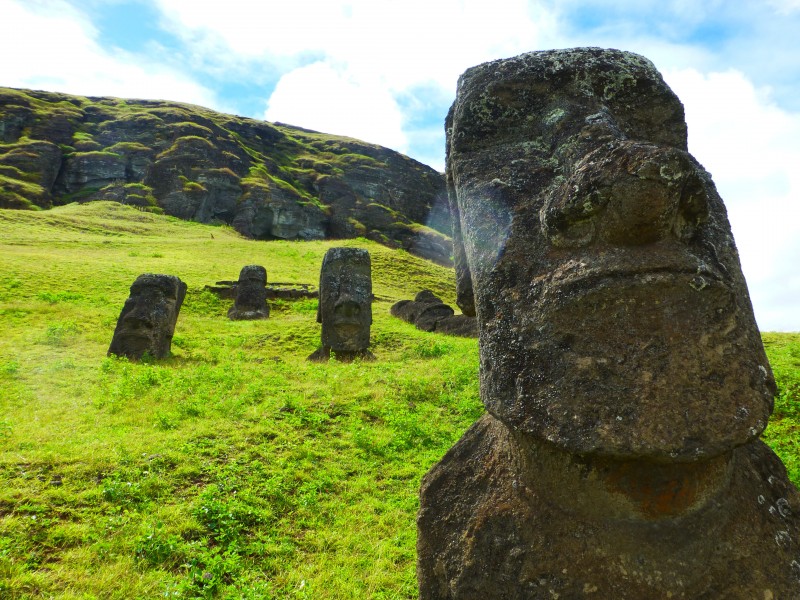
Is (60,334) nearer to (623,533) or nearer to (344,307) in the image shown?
(344,307)

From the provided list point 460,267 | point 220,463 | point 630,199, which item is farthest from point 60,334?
point 630,199

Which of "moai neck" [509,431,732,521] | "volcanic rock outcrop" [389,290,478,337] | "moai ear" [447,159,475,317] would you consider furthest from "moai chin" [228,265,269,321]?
"moai neck" [509,431,732,521]

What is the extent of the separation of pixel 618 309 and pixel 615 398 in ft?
0.96

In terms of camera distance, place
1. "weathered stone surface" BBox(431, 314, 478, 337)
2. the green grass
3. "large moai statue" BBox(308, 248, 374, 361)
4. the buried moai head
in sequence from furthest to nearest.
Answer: "weathered stone surface" BBox(431, 314, 478, 337)
"large moai statue" BBox(308, 248, 374, 361)
the green grass
the buried moai head

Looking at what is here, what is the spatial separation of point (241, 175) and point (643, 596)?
69151mm

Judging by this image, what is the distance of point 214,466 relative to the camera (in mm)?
5246

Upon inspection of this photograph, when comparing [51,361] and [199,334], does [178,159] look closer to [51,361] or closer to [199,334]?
[199,334]

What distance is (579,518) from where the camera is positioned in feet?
6.08

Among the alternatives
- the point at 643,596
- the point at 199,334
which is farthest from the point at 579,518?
the point at 199,334

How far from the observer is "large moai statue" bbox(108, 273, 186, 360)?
11141mm

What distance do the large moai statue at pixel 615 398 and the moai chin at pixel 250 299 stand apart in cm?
1709

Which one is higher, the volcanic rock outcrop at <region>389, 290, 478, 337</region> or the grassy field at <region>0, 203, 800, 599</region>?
the volcanic rock outcrop at <region>389, 290, 478, 337</region>

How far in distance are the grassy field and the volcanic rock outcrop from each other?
3392 millimetres

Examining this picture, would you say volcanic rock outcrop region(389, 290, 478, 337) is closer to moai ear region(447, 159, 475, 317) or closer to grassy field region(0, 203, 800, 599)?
grassy field region(0, 203, 800, 599)
